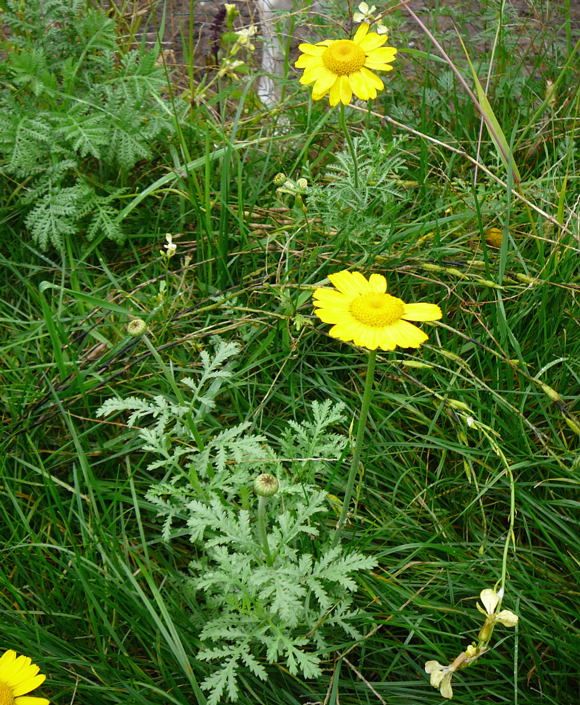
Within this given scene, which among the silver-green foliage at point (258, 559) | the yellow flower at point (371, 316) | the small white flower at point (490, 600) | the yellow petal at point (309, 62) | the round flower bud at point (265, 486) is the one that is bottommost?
the silver-green foliage at point (258, 559)

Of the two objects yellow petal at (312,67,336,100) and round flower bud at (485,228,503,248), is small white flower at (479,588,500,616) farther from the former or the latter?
round flower bud at (485,228,503,248)

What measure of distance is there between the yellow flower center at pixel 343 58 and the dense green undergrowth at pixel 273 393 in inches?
11.4

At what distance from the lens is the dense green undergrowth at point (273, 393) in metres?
1.46

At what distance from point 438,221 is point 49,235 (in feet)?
3.95

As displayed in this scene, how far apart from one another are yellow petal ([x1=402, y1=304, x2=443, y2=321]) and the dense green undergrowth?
42 cm

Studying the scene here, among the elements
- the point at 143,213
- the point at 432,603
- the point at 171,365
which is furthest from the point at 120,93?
the point at 432,603

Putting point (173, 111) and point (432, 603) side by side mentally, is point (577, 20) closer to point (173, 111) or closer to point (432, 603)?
point (173, 111)

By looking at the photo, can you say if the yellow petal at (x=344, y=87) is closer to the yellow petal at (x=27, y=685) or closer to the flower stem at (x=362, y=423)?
the flower stem at (x=362, y=423)

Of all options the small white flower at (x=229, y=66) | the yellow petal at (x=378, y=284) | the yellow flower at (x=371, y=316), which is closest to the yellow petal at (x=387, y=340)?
the yellow flower at (x=371, y=316)

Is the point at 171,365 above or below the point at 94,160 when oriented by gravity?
below

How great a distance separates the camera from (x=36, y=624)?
1.44m

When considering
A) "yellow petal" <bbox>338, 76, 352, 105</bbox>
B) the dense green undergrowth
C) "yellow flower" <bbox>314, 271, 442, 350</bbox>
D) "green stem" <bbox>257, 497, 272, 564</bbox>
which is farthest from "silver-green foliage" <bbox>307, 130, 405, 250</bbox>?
"green stem" <bbox>257, 497, 272, 564</bbox>

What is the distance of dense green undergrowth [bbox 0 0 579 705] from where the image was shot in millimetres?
1460

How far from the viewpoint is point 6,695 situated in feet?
3.93
